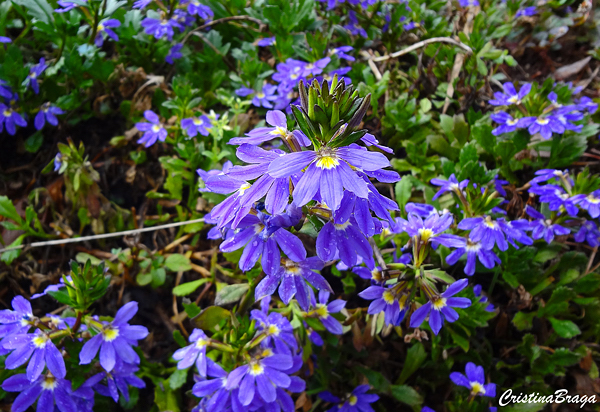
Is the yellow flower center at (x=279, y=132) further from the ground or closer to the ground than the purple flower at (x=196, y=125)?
further from the ground

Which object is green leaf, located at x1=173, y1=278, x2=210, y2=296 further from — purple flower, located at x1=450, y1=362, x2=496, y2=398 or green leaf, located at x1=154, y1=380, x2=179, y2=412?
purple flower, located at x1=450, y1=362, x2=496, y2=398

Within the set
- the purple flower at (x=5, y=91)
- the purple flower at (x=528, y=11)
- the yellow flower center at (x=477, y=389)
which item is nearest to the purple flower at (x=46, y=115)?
the purple flower at (x=5, y=91)

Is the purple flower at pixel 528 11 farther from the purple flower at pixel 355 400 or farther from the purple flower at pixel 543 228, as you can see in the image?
the purple flower at pixel 355 400

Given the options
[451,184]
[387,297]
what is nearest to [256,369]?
[387,297]

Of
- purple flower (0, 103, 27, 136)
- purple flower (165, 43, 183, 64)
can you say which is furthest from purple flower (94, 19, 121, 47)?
purple flower (0, 103, 27, 136)

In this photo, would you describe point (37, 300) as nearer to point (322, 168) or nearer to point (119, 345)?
point (119, 345)

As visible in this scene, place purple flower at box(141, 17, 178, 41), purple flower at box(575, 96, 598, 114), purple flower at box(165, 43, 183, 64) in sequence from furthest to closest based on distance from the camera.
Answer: purple flower at box(165, 43, 183, 64), purple flower at box(141, 17, 178, 41), purple flower at box(575, 96, 598, 114)
